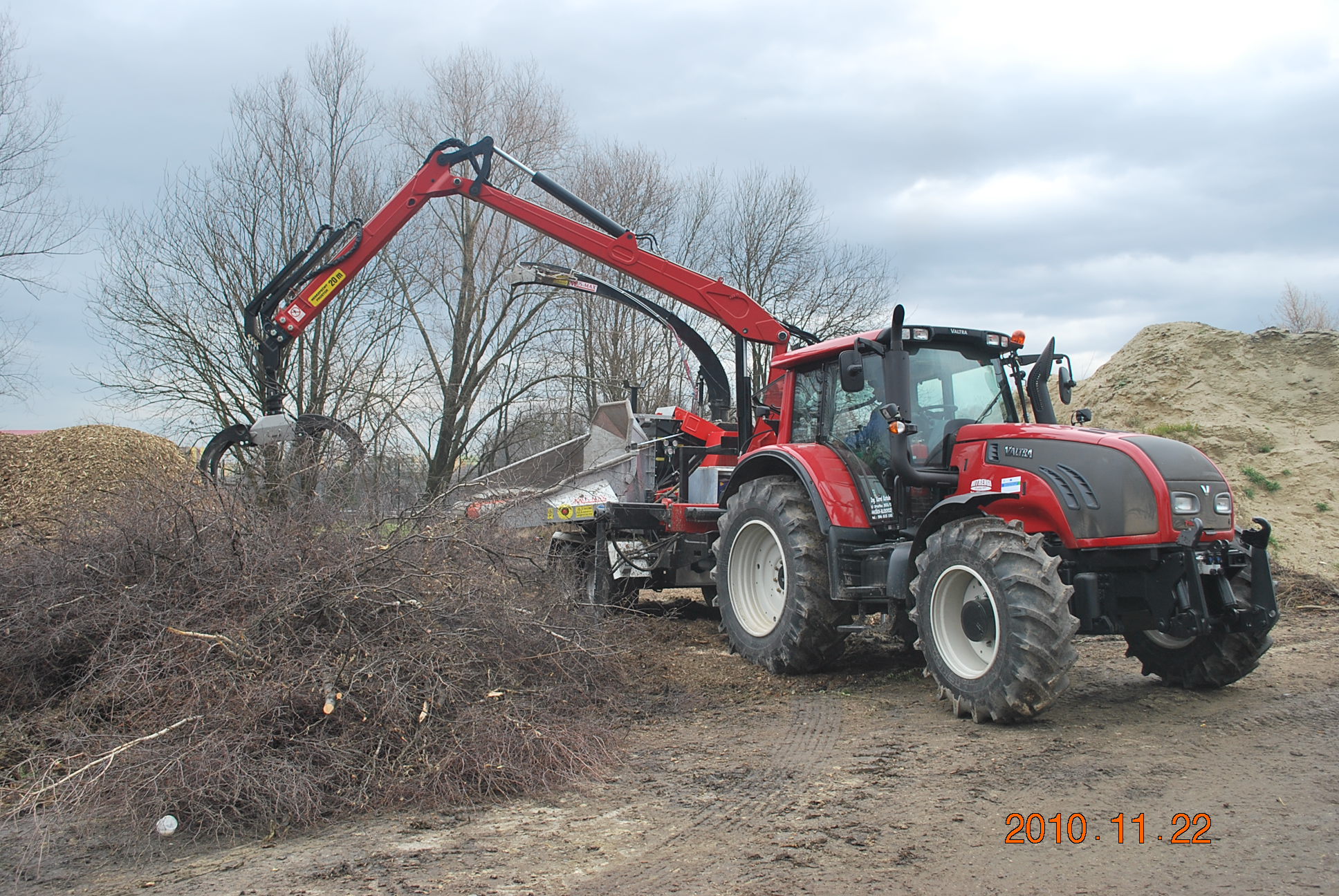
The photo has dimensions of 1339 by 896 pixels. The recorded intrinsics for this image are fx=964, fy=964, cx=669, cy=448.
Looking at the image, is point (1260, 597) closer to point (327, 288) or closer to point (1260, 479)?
point (327, 288)

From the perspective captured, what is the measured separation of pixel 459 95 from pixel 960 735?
17.5 metres

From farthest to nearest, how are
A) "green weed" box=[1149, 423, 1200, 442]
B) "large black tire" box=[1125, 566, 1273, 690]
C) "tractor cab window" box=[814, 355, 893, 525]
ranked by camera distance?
"green weed" box=[1149, 423, 1200, 442] < "tractor cab window" box=[814, 355, 893, 525] < "large black tire" box=[1125, 566, 1273, 690]

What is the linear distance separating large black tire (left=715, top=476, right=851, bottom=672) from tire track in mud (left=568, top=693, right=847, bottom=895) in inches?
33.8

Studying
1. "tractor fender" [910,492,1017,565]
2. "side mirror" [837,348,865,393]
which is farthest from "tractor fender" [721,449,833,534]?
"side mirror" [837,348,865,393]

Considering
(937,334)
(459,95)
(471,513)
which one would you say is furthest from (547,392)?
(937,334)

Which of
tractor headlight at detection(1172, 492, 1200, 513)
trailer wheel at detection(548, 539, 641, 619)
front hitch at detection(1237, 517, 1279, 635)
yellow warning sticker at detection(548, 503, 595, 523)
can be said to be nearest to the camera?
tractor headlight at detection(1172, 492, 1200, 513)

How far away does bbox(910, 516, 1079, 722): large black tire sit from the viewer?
4727 millimetres

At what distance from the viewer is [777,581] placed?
6895mm

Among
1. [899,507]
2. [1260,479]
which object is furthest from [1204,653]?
[1260,479]

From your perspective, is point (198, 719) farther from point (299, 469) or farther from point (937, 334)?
point (937, 334)

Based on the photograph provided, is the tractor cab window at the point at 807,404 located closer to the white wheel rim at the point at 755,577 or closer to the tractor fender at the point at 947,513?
the white wheel rim at the point at 755,577

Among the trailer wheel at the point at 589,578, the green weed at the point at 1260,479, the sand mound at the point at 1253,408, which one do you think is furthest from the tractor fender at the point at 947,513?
the green weed at the point at 1260,479

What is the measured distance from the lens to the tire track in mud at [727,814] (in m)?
3.26

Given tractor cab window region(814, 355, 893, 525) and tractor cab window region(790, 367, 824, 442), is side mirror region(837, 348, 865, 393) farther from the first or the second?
tractor cab window region(790, 367, 824, 442)
